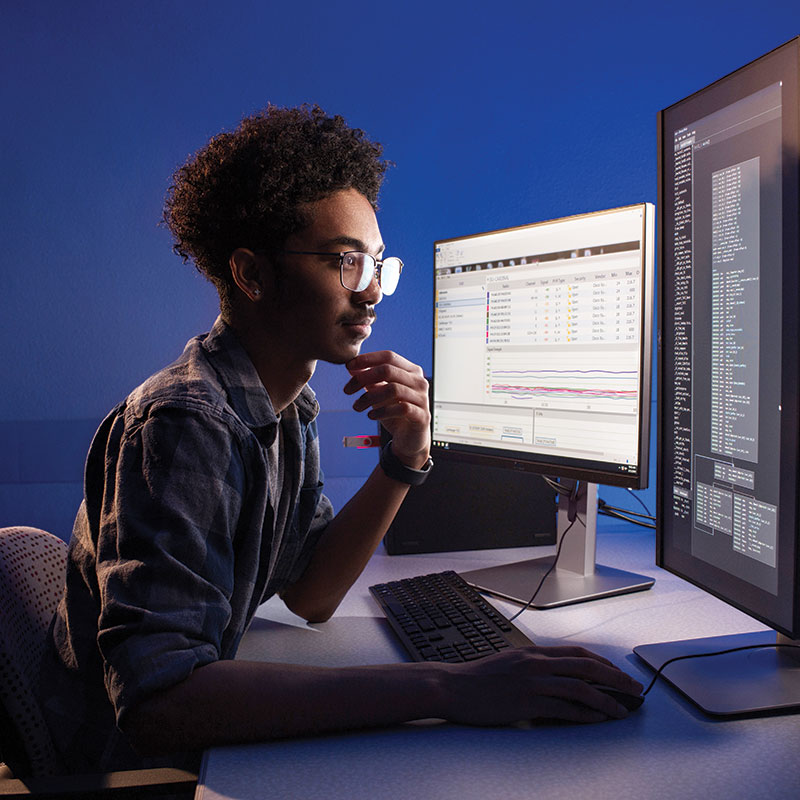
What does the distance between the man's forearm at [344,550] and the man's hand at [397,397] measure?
2.7 inches

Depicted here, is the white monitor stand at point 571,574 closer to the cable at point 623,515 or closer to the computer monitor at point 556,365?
the computer monitor at point 556,365

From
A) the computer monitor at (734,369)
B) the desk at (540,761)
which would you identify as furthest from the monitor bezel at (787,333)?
the desk at (540,761)

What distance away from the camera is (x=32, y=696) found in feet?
2.69

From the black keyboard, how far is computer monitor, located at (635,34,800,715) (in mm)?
193

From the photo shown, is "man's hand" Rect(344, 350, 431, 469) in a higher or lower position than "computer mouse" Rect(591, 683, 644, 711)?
higher

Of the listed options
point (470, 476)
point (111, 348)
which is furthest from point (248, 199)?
point (111, 348)

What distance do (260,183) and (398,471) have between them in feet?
1.67

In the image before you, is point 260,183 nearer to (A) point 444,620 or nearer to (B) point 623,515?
(A) point 444,620

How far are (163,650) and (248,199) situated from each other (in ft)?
2.04

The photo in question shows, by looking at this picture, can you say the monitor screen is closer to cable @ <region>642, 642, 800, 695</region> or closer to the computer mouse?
cable @ <region>642, 642, 800, 695</region>

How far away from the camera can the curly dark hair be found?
1.01 meters

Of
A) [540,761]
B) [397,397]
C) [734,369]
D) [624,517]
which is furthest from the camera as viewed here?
[624,517]

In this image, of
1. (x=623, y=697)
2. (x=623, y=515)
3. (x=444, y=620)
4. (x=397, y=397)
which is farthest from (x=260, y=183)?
(x=623, y=515)

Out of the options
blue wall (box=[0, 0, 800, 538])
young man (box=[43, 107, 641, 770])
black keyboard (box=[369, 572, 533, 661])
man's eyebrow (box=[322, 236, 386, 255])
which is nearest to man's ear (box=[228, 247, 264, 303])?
young man (box=[43, 107, 641, 770])
